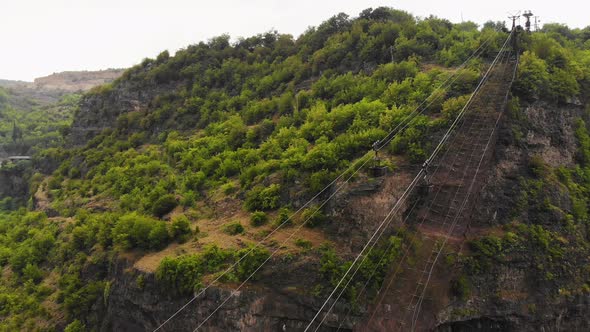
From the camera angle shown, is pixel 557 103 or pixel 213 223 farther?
pixel 557 103

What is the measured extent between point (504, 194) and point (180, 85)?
112 feet

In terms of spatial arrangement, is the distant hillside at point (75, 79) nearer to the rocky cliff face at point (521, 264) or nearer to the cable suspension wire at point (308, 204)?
the cable suspension wire at point (308, 204)

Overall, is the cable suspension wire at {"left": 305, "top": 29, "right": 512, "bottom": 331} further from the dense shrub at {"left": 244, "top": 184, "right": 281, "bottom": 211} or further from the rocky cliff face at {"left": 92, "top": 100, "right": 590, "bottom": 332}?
the dense shrub at {"left": 244, "top": 184, "right": 281, "bottom": 211}

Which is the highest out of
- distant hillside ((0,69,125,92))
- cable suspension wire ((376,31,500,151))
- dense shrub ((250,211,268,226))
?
distant hillside ((0,69,125,92))

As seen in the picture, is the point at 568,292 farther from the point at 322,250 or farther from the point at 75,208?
the point at 75,208

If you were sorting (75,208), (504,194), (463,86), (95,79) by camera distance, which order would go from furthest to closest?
1. (95,79)
2. (75,208)
3. (463,86)
4. (504,194)

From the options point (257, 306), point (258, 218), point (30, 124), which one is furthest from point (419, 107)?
point (30, 124)

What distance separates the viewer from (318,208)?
55.4ft

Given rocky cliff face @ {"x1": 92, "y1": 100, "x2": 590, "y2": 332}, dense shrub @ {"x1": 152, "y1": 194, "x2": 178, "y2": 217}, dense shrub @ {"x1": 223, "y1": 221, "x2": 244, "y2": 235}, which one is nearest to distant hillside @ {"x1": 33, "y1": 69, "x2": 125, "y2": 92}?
dense shrub @ {"x1": 152, "y1": 194, "x2": 178, "y2": 217}

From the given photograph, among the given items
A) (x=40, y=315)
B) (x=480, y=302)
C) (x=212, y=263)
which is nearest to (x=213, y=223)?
(x=212, y=263)

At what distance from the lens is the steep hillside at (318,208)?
14.4 meters

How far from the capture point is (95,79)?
514 ft

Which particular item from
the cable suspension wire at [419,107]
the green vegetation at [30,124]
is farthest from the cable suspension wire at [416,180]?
the green vegetation at [30,124]

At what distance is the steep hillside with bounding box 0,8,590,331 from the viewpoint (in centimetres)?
1441
